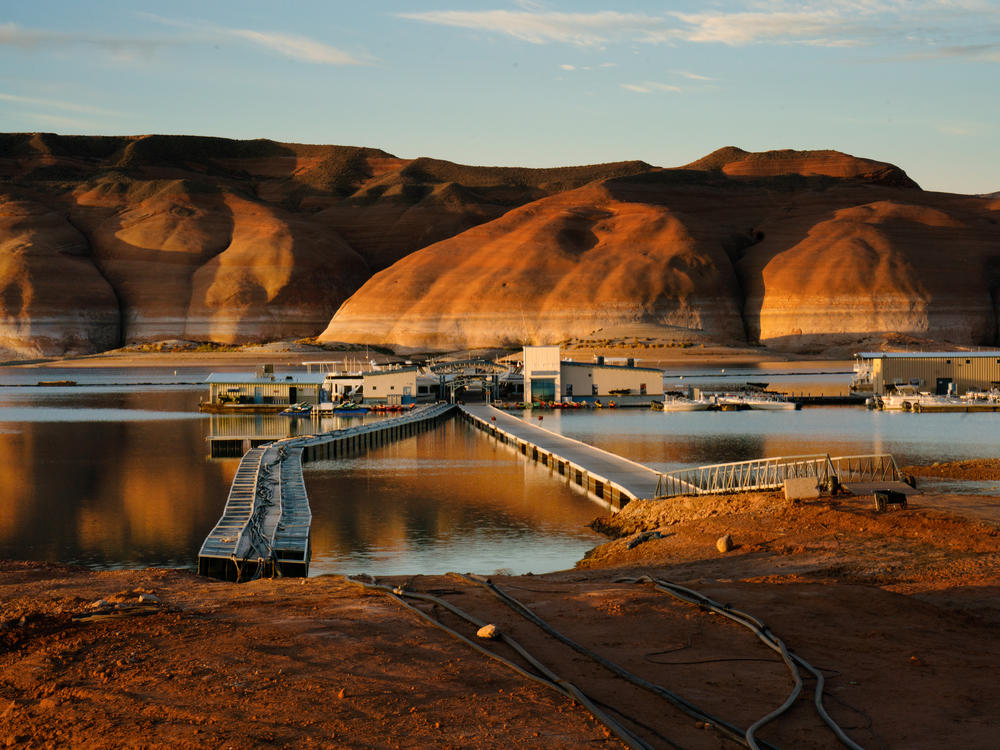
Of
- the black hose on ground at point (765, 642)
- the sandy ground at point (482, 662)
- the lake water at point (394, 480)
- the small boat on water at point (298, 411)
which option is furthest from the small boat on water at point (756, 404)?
the black hose on ground at point (765, 642)

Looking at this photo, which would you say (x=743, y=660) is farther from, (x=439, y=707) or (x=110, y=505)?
(x=110, y=505)

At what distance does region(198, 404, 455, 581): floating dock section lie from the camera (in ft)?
82.4

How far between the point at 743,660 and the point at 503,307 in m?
164

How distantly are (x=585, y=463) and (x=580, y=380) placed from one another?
46.1m

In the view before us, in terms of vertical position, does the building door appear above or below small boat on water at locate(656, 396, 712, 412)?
above

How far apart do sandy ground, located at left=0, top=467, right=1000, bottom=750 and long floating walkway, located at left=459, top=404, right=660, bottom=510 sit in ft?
47.9

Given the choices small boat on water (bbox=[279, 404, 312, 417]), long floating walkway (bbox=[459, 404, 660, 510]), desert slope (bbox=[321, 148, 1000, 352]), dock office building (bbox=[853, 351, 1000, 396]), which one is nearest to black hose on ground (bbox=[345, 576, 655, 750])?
long floating walkway (bbox=[459, 404, 660, 510])

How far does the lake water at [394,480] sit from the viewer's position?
1133 inches

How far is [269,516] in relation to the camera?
31.2 meters

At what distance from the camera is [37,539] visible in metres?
31.1

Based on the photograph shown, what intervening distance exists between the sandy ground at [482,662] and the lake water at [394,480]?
9.61 metres

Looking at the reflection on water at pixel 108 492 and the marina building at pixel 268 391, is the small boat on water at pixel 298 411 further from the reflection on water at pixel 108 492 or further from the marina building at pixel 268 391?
the reflection on water at pixel 108 492

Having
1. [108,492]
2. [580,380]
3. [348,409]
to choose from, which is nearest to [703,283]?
[580,380]

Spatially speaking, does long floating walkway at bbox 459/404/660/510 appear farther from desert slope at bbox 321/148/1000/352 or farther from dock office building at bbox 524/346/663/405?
desert slope at bbox 321/148/1000/352
